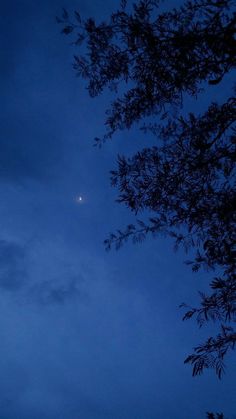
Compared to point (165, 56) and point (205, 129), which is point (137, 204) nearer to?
point (205, 129)

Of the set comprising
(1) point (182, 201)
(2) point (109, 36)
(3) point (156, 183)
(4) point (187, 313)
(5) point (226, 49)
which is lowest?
(4) point (187, 313)

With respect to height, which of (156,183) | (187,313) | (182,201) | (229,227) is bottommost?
(187,313)

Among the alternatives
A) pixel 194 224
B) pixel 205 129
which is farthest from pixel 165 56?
pixel 194 224

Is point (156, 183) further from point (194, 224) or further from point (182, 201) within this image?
point (194, 224)

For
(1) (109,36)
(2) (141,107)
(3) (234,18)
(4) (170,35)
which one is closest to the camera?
(3) (234,18)

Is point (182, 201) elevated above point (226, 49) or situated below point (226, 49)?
below

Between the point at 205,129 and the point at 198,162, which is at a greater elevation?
the point at 205,129

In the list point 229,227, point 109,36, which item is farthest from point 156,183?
point 109,36

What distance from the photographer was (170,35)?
448 cm

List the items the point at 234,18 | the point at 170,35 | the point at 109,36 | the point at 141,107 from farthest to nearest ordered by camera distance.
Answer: the point at 141,107, the point at 109,36, the point at 170,35, the point at 234,18

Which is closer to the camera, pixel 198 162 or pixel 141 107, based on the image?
pixel 198 162

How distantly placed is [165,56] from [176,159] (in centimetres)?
151

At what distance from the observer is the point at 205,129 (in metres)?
4.81

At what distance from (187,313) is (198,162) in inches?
84.4
